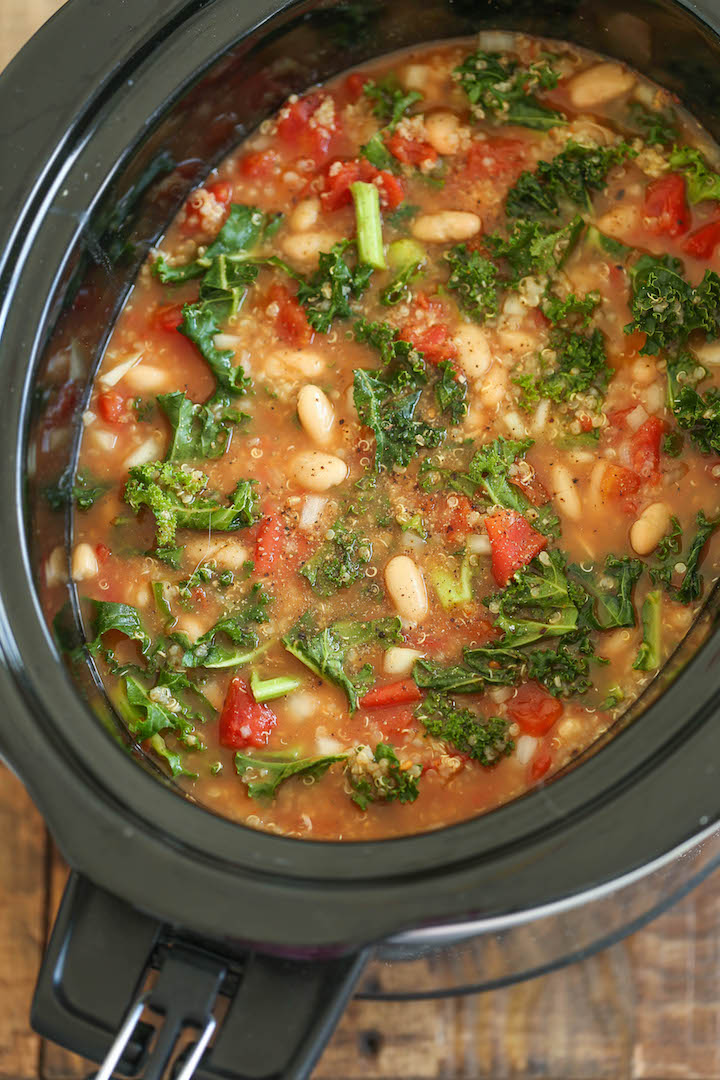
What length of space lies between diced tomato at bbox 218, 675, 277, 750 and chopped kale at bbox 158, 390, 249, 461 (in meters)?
0.49

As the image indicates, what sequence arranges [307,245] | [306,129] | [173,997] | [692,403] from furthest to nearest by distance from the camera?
[306,129] < [307,245] < [692,403] < [173,997]

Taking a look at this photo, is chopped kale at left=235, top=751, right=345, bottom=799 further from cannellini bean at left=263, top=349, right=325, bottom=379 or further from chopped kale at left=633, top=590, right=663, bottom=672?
cannellini bean at left=263, top=349, right=325, bottom=379

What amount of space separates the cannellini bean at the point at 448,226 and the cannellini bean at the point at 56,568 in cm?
101

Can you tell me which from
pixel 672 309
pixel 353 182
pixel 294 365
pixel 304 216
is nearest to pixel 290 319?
pixel 294 365

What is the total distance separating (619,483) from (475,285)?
0.52 meters

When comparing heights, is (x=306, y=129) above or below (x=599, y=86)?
below

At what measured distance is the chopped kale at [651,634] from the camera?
82.6 inches

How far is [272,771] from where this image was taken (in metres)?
2.14

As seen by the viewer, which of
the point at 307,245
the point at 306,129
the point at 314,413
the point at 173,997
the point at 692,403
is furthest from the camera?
the point at 306,129

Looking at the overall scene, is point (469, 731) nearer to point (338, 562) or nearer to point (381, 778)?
point (381, 778)

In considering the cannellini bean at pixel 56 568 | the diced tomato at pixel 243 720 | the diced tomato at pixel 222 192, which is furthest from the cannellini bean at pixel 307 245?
the diced tomato at pixel 243 720

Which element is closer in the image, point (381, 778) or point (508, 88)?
point (381, 778)

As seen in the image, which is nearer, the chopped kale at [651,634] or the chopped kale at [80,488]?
the chopped kale at [651,634]

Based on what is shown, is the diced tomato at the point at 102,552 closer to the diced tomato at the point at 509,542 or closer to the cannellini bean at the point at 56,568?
the cannellini bean at the point at 56,568
